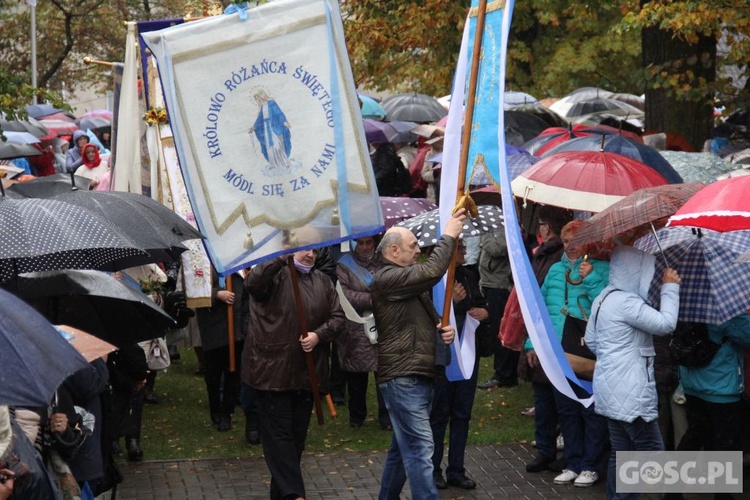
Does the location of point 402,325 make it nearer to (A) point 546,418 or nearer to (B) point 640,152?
(A) point 546,418

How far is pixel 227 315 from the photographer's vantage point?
10.5m

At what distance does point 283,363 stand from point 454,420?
4.99ft

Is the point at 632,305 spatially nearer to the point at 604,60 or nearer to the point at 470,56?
the point at 470,56

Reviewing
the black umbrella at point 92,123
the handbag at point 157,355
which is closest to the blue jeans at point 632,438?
the handbag at point 157,355

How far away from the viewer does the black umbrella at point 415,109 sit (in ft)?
77.5

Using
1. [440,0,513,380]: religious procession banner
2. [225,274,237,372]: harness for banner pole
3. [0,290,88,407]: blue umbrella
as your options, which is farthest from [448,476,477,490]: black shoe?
[0,290,88,407]: blue umbrella

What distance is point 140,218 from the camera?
7117 mm

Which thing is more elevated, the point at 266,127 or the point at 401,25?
the point at 401,25

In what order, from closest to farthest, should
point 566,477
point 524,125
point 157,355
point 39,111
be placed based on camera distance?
point 566,477 → point 157,355 → point 524,125 → point 39,111

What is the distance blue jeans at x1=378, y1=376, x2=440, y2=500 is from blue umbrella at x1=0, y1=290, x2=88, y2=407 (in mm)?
3261

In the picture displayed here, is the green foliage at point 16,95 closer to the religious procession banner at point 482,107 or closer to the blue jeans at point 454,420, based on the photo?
the blue jeans at point 454,420

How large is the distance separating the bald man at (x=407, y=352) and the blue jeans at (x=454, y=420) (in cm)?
130

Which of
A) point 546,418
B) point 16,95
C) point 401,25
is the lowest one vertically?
point 546,418

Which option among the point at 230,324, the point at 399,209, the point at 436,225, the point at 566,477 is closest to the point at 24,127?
the point at 399,209
